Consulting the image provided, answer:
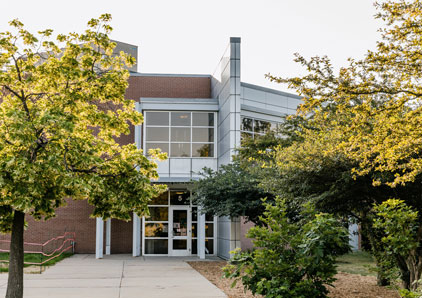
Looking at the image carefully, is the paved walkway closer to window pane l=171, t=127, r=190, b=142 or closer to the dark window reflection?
window pane l=171, t=127, r=190, b=142

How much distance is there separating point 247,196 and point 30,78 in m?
9.26

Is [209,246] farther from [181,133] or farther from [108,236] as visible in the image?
[181,133]

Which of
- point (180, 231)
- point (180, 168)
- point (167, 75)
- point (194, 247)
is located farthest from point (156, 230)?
point (167, 75)

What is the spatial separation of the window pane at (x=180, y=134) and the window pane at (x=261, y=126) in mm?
3421

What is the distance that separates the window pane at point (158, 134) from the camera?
23.8 m

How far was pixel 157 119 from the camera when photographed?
23.9 metres

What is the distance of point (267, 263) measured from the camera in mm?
8359

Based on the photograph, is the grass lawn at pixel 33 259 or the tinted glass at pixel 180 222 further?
the tinted glass at pixel 180 222

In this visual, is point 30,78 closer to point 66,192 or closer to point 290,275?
point 66,192

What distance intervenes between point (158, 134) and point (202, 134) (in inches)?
82.3

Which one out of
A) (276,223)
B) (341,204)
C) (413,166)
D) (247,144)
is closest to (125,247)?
(247,144)

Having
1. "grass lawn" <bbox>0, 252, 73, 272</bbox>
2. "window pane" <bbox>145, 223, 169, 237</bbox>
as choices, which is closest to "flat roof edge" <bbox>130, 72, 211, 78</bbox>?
"window pane" <bbox>145, 223, 169, 237</bbox>

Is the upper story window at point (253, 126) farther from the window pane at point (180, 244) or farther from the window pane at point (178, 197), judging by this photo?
the window pane at point (180, 244)

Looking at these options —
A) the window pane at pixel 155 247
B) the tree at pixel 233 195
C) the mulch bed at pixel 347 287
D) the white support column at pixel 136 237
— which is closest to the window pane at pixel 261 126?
the window pane at pixel 155 247
